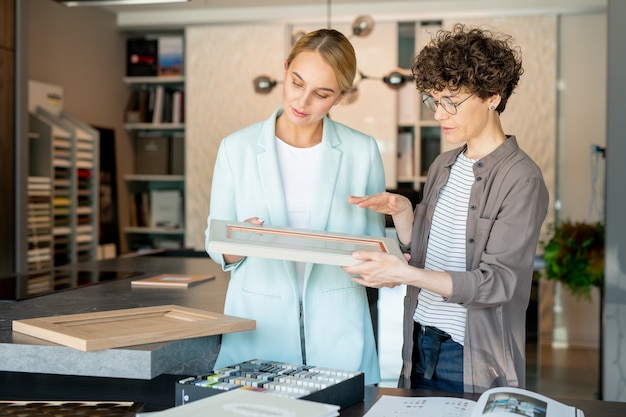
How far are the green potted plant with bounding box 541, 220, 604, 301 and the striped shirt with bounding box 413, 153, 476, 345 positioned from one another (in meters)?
2.91

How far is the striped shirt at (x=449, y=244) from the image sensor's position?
1.97 metres

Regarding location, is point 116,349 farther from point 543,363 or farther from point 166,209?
point 166,209

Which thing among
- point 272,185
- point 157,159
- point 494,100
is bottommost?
point 272,185

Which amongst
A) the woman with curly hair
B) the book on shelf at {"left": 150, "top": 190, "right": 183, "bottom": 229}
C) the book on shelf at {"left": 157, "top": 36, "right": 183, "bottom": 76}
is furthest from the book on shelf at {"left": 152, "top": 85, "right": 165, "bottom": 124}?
the woman with curly hair

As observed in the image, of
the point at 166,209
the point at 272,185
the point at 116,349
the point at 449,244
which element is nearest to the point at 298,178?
the point at 272,185

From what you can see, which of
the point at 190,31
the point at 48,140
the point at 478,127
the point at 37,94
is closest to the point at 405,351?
the point at 478,127

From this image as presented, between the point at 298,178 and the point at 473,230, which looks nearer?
the point at 473,230

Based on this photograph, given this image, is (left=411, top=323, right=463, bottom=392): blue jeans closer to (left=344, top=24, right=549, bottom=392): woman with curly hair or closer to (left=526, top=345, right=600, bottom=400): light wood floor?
(left=344, top=24, right=549, bottom=392): woman with curly hair

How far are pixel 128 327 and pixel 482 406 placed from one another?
0.76 meters

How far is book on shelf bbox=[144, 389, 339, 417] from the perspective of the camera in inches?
50.4

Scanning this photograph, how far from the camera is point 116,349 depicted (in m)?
1.54

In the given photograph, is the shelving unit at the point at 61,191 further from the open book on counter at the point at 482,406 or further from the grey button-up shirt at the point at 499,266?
the open book on counter at the point at 482,406

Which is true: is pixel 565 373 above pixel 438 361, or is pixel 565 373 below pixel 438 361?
below

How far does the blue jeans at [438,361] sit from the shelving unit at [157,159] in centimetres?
583
